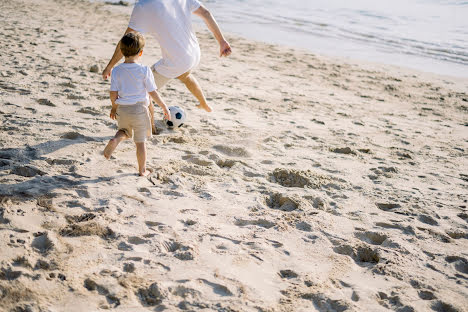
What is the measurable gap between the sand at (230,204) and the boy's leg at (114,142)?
0.16m

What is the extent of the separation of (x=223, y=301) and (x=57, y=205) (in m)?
1.53

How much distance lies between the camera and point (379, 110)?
279 inches

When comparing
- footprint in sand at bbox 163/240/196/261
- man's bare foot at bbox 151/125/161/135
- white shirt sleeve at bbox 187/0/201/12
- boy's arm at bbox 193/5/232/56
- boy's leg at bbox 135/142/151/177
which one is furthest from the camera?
man's bare foot at bbox 151/125/161/135

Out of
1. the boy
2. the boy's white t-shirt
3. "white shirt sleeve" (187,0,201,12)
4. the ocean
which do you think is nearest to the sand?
the boy

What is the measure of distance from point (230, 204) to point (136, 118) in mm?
1072

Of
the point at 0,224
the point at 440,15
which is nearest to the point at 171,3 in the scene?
the point at 0,224

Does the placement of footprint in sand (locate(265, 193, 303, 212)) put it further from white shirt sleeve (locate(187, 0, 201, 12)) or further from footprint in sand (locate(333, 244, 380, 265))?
white shirt sleeve (locate(187, 0, 201, 12))

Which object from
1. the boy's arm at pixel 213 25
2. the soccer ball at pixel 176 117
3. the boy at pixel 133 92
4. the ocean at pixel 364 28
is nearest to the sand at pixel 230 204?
the soccer ball at pixel 176 117

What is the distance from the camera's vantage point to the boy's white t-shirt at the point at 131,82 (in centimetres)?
366

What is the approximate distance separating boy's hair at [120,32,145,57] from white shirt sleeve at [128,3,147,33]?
708 millimetres

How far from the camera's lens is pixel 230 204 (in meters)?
3.68

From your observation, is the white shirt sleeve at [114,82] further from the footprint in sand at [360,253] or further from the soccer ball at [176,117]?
the footprint in sand at [360,253]

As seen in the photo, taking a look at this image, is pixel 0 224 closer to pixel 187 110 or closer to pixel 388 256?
pixel 388 256

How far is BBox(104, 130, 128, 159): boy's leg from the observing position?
3904 millimetres
